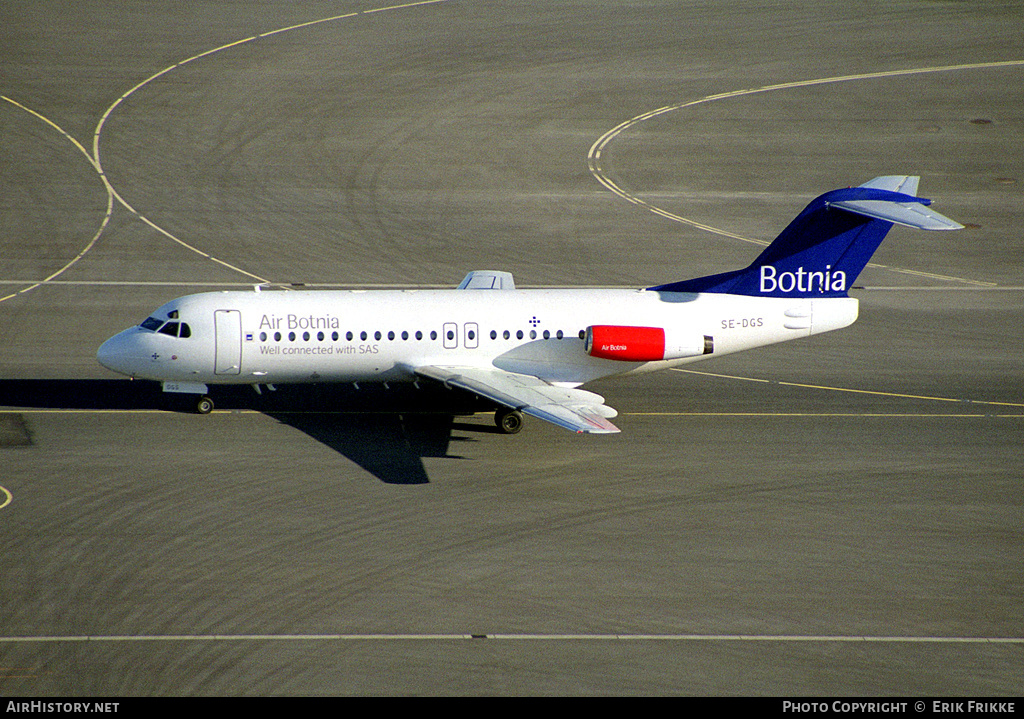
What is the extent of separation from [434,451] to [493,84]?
35.2 metres

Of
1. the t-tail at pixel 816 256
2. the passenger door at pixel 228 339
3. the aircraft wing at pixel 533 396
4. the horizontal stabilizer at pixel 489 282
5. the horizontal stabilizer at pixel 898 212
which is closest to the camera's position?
the aircraft wing at pixel 533 396

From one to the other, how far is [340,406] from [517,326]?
20.1 ft

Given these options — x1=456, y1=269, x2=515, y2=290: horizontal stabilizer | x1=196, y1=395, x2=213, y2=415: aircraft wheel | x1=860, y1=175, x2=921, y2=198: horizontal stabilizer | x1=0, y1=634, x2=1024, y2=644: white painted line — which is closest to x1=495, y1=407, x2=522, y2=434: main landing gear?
x1=456, y1=269, x2=515, y2=290: horizontal stabilizer

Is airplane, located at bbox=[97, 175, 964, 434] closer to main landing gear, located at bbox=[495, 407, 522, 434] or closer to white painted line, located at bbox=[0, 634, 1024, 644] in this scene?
main landing gear, located at bbox=[495, 407, 522, 434]

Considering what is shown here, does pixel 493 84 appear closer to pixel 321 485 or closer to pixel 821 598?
pixel 321 485

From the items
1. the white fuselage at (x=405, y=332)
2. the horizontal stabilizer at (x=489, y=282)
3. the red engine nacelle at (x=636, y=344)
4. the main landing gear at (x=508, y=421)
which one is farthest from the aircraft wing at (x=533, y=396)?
the horizontal stabilizer at (x=489, y=282)

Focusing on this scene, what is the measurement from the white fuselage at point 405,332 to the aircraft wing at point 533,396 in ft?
1.86

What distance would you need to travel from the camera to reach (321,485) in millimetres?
27672

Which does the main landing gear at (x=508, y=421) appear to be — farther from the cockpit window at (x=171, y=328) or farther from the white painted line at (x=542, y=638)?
the white painted line at (x=542, y=638)

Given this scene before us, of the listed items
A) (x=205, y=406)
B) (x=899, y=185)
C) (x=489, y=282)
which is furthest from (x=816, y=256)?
(x=205, y=406)

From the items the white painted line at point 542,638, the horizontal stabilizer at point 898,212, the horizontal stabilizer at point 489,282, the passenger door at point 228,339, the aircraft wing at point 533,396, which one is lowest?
the white painted line at point 542,638

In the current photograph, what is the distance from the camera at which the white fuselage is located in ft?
103

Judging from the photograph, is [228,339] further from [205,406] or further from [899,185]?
[899,185]

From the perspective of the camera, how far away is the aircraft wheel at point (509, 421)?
3134 centimetres
